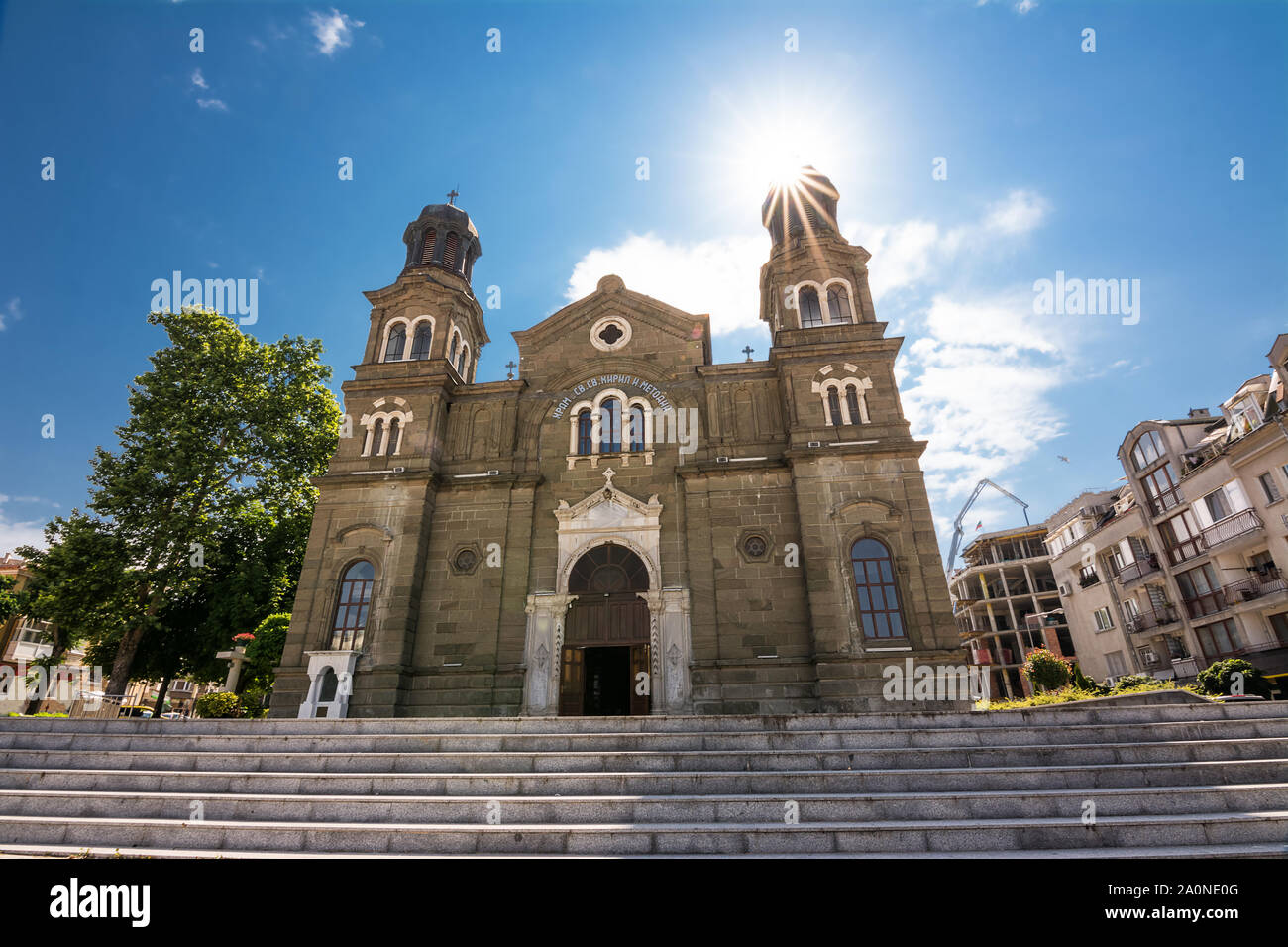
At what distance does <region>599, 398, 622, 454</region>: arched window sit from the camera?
771 inches

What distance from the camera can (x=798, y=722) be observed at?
33.4ft

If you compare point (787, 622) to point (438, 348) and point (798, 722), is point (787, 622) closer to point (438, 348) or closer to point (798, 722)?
point (798, 722)

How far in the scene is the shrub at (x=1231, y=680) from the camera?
18375 millimetres

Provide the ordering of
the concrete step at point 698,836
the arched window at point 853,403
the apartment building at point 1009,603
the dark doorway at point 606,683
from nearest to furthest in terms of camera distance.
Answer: the concrete step at point 698,836, the dark doorway at point 606,683, the arched window at point 853,403, the apartment building at point 1009,603

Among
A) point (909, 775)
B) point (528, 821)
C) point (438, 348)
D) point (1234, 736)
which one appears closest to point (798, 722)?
point (909, 775)

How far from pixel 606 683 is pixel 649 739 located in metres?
8.03

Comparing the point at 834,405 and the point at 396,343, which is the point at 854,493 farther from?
the point at 396,343

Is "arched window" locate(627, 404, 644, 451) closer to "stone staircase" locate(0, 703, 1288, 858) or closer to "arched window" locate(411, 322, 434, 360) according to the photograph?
"arched window" locate(411, 322, 434, 360)

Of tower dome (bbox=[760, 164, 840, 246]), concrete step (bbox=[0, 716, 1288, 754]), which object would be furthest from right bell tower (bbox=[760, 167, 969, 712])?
concrete step (bbox=[0, 716, 1288, 754])

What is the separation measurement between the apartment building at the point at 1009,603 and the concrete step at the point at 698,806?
156 ft

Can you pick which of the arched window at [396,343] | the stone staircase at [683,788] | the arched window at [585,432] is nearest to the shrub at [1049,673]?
the stone staircase at [683,788]

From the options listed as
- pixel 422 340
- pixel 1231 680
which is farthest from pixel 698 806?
pixel 1231 680

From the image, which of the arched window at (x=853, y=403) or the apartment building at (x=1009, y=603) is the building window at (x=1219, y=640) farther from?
the arched window at (x=853, y=403)
